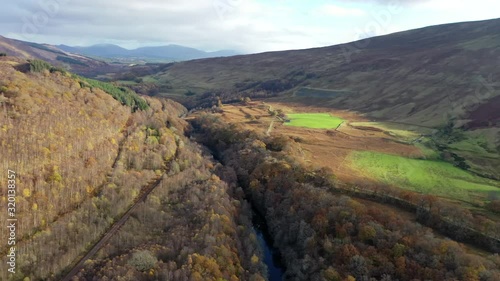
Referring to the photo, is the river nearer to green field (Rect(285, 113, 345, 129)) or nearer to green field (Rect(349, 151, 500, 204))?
green field (Rect(349, 151, 500, 204))

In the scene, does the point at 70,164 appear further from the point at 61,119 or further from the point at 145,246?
the point at 145,246

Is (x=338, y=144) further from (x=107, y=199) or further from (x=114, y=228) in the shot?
(x=114, y=228)

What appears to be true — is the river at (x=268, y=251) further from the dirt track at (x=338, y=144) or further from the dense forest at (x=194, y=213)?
the dirt track at (x=338, y=144)

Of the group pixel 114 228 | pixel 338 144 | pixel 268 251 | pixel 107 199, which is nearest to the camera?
pixel 114 228

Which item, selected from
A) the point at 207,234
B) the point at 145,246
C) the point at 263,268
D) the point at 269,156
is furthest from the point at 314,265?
the point at 269,156

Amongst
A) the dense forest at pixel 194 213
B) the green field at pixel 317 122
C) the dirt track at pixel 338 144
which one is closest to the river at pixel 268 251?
the dense forest at pixel 194 213

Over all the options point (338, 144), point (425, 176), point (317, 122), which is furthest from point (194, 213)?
point (317, 122)
